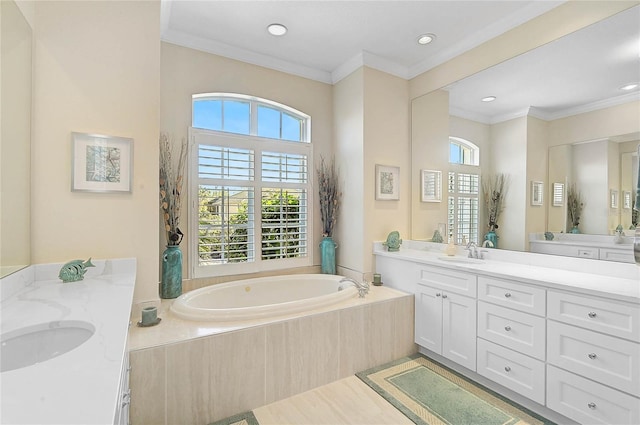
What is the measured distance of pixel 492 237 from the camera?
8.64 ft

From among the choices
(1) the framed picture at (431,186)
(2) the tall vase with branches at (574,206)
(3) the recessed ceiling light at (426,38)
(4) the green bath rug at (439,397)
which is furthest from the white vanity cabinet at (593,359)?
(3) the recessed ceiling light at (426,38)

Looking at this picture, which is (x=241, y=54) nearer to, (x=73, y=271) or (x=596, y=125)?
(x=73, y=271)

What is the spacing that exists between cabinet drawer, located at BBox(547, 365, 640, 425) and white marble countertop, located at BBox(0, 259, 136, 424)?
85.2 inches

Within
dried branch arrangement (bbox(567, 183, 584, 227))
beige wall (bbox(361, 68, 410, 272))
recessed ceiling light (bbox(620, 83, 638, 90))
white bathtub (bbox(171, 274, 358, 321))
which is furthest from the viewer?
beige wall (bbox(361, 68, 410, 272))

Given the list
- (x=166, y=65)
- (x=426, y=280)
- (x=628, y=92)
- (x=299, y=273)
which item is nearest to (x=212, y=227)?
(x=299, y=273)

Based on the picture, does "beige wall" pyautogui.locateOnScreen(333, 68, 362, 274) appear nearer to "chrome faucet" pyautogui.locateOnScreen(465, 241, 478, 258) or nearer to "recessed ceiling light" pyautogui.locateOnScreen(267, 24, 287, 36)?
"recessed ceiling light" pyautogui.locateOnScreen(267, 24, 287, 36)

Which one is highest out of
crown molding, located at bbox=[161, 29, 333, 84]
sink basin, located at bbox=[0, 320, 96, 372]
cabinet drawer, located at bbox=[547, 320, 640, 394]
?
crown molding, located at bbox=[161, 29, 333, 84]

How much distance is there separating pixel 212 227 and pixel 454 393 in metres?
2.29

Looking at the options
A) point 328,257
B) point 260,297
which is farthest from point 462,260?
point 260,297

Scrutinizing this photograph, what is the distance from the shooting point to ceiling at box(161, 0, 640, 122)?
2.09 metres

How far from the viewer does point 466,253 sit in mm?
2816

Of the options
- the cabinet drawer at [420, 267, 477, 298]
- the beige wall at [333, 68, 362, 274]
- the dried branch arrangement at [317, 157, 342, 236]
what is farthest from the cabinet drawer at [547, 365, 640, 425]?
the dried branch arrangement at [317, 157, 342, 236]

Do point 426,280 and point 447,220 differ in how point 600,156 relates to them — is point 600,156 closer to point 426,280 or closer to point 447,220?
point 447,220

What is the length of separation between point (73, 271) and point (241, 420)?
4.14 feet
